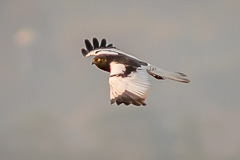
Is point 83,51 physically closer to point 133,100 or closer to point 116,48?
point 116,48

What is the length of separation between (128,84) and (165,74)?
18.0 ft

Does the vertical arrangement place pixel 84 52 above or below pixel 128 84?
above

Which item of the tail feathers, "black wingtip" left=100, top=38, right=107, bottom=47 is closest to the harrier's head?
the tail feathers

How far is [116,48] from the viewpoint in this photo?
51.6 metres

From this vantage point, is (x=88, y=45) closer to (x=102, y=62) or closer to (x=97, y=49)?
(x=97, y=49)

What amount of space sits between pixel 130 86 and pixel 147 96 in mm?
1750

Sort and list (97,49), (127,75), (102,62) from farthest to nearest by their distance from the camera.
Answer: (97,49), (102,62), (127,75)

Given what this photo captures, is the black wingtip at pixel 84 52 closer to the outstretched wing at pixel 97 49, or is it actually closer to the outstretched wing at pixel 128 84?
the outstretched wing at pixel 97 49

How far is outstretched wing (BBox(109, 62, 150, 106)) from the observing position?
3975 cm

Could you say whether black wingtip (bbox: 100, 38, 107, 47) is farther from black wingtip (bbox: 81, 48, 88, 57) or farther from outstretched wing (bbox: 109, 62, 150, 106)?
outstretched wing (bbox: 109, 62, 150, 106)

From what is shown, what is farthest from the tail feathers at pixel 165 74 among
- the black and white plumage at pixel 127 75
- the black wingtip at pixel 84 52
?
the black wingtip at pixel 84 52

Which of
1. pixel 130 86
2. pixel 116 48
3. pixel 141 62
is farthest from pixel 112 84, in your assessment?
pixel 116 48

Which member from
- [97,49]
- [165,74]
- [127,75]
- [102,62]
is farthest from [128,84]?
[97,49]

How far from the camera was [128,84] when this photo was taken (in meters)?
41.2
